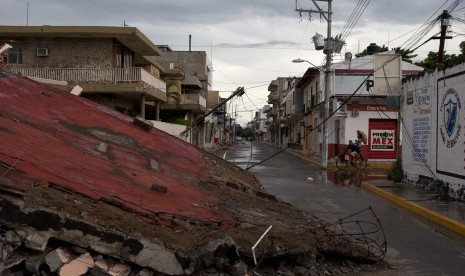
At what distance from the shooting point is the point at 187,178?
8211 mm

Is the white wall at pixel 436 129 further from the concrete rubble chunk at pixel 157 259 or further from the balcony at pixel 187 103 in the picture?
the balcony at pixel 187 103

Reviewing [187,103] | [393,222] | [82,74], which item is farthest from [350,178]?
[187,103]

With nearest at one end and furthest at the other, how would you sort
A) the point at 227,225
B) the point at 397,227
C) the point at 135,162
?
the point at 227,225 → the point at 135,162 → the point at 397,227

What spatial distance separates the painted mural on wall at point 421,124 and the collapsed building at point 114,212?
8.37m

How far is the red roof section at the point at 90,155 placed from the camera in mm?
5508

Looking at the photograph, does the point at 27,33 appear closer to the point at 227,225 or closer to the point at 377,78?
the point at 377,78

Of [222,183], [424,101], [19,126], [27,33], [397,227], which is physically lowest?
[397,227]

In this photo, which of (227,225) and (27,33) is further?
(27,33)

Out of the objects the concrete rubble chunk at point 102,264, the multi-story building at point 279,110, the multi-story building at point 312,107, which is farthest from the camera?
the multi-story building at point 279,110

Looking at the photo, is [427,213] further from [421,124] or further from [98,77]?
[98,77]

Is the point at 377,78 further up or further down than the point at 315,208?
further up

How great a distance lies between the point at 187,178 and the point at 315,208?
17.3 ft

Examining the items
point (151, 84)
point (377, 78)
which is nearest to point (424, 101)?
point (377, 78)

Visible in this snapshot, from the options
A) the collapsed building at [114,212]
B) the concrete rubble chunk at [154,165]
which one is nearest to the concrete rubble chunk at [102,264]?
the collapsed building at [114,212]
